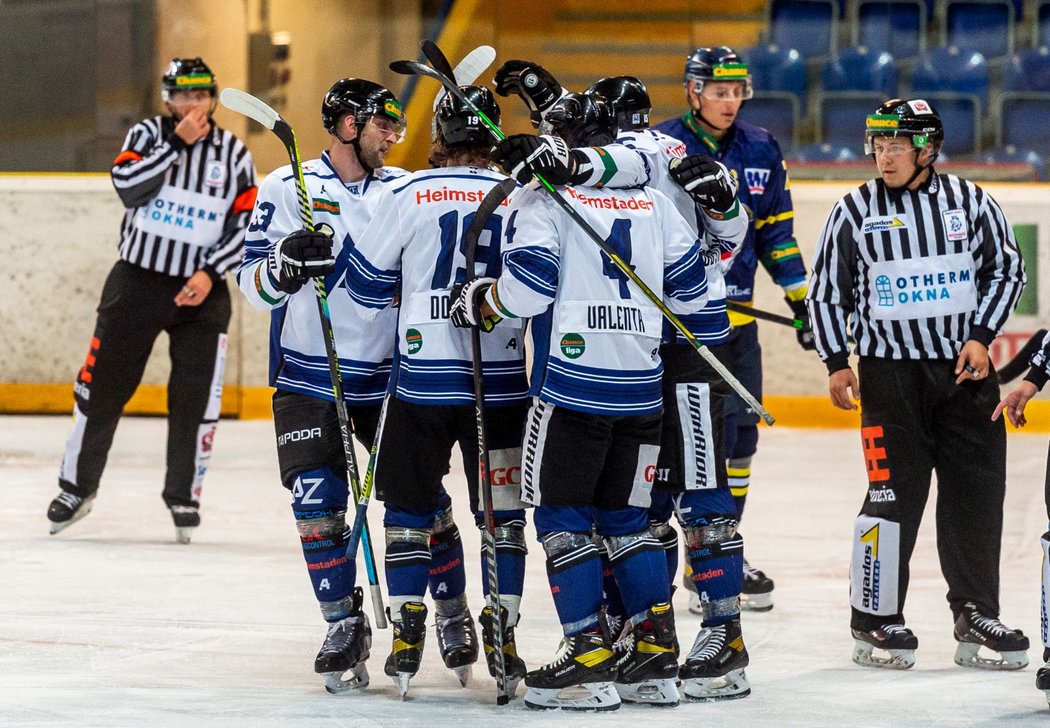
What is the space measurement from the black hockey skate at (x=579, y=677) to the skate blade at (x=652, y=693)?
0.08m

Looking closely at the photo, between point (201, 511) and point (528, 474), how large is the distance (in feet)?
9.72

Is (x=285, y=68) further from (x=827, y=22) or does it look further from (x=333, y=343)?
(x=333, y=343)

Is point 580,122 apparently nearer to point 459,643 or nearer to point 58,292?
point 459,643

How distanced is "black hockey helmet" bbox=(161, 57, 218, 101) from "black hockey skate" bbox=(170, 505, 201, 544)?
138 centimetres

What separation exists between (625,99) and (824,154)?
5.41m

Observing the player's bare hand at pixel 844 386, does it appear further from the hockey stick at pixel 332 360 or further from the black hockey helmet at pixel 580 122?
the hockey stick at pixel 332 360

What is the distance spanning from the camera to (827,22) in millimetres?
9648

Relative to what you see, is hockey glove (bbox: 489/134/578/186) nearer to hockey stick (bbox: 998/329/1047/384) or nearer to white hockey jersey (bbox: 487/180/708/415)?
white hockey jersey (bbox: 487/180/708/415)

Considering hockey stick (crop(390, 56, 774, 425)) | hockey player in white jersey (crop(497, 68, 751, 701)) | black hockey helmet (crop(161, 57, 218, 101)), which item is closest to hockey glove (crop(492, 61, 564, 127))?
hockey player in white jersey (crop(497, 68, 751, 701))

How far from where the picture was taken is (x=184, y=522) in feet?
18.4

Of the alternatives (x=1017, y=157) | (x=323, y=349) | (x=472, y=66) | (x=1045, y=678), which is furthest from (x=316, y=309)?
(x=1017, y=157)

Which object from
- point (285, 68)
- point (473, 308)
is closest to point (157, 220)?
point (473, 308)

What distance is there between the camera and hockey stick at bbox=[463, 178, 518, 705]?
11.6 ft

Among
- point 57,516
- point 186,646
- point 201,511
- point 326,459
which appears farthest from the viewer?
point 201,511
